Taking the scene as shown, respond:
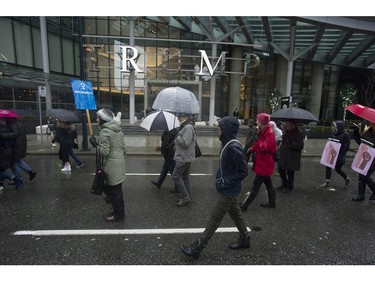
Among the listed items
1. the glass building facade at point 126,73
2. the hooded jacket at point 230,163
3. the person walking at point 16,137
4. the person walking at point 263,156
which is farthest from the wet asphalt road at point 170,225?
the glass building facade at point 126,73

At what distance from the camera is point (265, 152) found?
14.9 feet

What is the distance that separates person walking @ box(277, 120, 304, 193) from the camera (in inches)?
219

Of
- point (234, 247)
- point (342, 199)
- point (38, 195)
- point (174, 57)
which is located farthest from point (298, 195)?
point (174, 57)

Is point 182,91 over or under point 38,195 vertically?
over

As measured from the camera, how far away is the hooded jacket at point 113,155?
152 inches

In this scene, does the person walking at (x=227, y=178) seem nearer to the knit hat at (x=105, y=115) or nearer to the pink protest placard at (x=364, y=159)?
the knit hat at (x=105, y=115)

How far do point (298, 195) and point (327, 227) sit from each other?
5.32ft

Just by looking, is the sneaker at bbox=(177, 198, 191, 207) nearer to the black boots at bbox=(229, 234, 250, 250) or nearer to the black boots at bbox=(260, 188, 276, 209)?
the black boots at bbox=(260, 188, 276, 209)

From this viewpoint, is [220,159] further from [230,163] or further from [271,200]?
[271,200]

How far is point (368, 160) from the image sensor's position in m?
5.13

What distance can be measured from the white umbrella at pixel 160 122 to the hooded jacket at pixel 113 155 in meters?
1.24

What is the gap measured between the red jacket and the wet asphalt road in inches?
32.6

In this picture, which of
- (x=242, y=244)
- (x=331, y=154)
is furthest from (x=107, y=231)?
(x=331, y=154)

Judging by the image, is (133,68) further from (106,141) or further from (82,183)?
(106,141)
